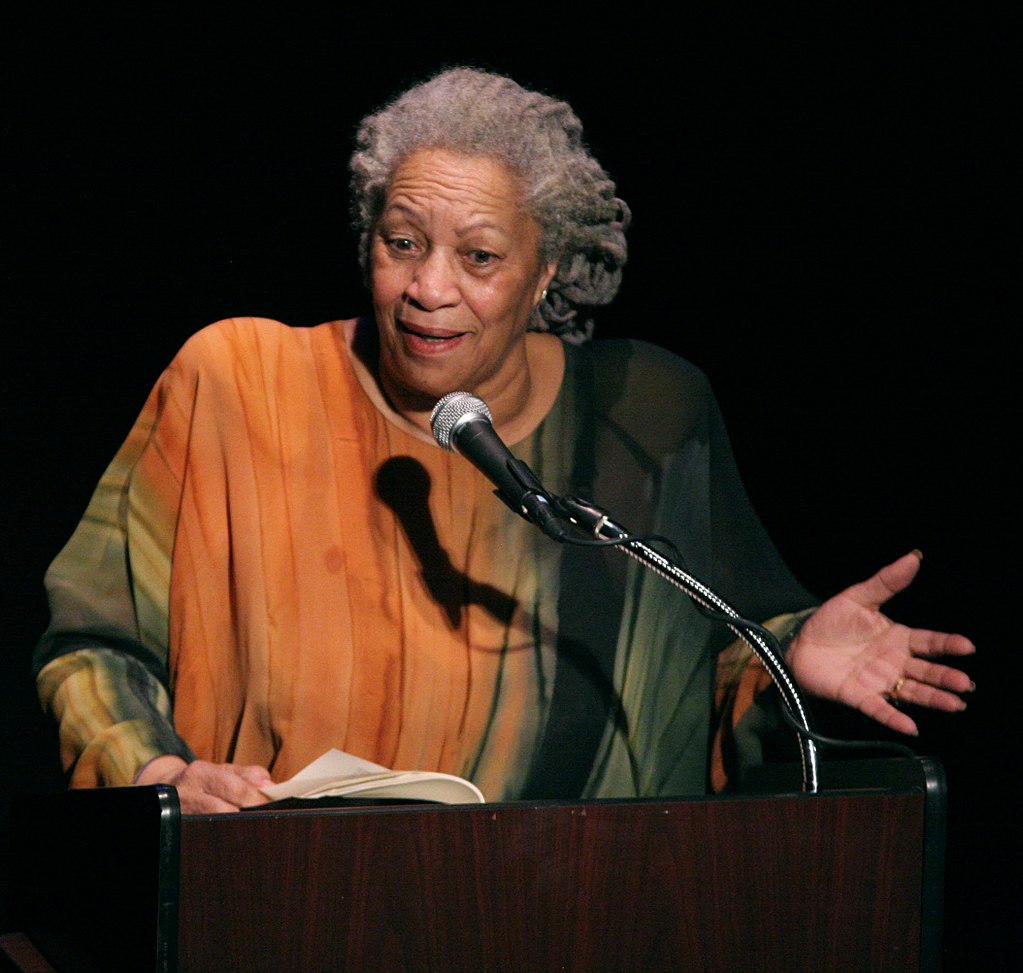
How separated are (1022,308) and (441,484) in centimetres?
123

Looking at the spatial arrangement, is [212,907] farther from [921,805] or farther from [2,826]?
[2,826]

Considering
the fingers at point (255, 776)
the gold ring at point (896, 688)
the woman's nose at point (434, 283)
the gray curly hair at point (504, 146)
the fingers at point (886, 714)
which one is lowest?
the fingers at point (886, 714)

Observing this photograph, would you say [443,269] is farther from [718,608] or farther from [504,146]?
[718,608]

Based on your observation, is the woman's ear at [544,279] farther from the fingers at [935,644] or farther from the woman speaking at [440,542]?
the fingers at [935,644]

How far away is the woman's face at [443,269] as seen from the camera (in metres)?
2.52

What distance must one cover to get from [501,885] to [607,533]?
50 centimetres

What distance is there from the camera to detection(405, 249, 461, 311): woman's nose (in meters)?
2.51

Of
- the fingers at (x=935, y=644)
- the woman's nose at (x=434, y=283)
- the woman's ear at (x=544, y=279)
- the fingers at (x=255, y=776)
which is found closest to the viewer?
the fingers at (x=255, y=776)

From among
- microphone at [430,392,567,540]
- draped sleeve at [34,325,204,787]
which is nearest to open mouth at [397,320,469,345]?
draped sleeve at [34,325,204,787]

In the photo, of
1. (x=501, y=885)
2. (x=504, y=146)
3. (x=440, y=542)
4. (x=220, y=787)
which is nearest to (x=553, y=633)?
(x=440, y=542)

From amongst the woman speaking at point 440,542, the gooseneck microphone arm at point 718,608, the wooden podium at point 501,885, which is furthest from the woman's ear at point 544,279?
the wooden podium at point 501,885

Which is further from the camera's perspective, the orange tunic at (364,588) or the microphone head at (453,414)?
the orange tunic at (364,588)

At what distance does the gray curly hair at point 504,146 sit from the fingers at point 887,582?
2.76 ft

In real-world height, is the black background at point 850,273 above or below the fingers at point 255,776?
above
